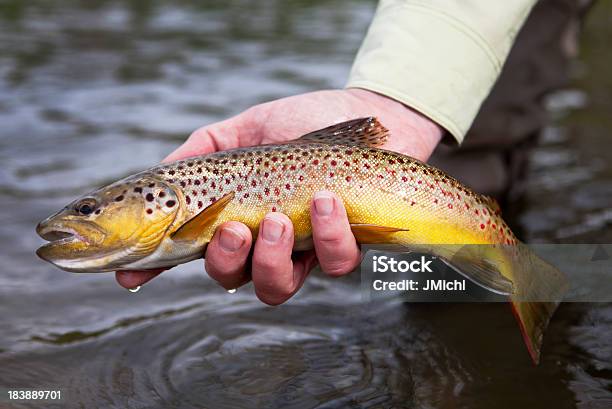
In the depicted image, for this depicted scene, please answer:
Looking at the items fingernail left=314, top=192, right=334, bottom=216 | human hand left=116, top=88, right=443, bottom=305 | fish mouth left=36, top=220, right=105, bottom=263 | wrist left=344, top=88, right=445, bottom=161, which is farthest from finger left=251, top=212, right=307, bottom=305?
wrist left=344, top=88, right=445, bottom=161

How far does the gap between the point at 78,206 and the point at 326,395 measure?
106cm

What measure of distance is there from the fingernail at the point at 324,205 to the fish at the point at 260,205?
7cm

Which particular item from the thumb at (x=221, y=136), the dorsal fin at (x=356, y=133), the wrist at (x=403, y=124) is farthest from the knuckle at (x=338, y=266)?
the thumb at (x=221, y=136)

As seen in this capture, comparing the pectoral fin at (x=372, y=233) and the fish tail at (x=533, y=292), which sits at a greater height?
the pectoral fin at (x=372, y=233)

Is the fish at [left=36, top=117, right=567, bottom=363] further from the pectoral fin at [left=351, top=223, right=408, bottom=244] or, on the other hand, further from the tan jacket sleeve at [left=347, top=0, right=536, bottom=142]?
the tan jacket sleeve at [left=347, top=0, right=536, bottom=142]

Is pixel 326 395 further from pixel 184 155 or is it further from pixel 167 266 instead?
pixel 184 155

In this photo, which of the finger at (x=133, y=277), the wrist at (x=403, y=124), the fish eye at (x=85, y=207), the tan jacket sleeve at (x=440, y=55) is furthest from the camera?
the tan jacket sleeve at (x=440, y=55)

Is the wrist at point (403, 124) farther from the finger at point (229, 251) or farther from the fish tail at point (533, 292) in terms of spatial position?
the finger at point (229, 251)

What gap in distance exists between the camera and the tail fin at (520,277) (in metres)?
2.75

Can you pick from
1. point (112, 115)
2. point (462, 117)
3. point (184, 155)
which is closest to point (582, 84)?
point (112, 115)

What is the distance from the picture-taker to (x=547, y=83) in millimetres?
4793

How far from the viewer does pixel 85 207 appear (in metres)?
2.68

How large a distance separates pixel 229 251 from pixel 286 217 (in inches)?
8.3

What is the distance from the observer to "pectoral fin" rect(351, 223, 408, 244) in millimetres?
2641
